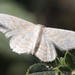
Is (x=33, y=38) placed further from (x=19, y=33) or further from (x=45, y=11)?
(x=45, y=11)

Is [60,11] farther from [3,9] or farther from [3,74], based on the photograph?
[3,74]

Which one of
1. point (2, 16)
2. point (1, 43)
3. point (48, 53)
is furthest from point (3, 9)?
point (48, 53)

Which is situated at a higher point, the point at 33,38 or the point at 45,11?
the point at 33,38

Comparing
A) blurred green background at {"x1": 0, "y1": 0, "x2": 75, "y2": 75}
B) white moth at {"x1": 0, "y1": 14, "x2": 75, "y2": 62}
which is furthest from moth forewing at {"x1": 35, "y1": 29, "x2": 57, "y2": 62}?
blurred green background at {"x1": 0, "y1": 0, "x2": 75, "y2": 75}

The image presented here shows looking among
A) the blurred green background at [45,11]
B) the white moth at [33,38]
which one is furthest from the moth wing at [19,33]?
the blurred green background at [45,11]

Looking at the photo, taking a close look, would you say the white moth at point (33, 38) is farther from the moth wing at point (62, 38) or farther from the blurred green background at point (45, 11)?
the blurred green background at point (45, 11)

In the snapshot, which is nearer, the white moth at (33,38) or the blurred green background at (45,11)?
the white moth at (33,38)

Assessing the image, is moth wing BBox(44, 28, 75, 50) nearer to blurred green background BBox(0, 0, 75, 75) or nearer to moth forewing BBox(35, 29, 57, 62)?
moth forewing BBox(35, 29, 57, 62)

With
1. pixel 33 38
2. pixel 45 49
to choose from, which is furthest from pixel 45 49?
pixel 33 38
